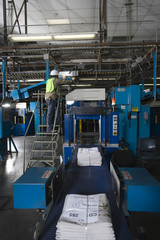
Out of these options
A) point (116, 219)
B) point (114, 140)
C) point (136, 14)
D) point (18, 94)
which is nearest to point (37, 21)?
point (18, 94)

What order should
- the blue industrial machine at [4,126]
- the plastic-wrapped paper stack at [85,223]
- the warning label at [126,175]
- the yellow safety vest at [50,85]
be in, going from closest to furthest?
the plastic-wrapped paper stack at [85,223], the warning label at [126,175], the yellow safety vest at [50,85], the blue industrial machine at [4,126]

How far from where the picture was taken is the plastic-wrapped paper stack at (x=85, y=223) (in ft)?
4.04

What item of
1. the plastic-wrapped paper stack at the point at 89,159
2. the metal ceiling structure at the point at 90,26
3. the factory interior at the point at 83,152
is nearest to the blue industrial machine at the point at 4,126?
the factory interior at the point at 83,152

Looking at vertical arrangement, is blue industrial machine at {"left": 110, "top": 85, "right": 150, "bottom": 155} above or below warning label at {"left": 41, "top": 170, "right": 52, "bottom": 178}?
above

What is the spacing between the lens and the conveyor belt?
1.39 metres

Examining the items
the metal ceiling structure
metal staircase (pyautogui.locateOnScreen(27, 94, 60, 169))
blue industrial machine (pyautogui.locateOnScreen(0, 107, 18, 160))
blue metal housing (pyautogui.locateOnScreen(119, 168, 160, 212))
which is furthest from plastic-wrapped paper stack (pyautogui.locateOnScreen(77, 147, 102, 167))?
blue industrial machine (pyautogui.locateOnScreen(0, 107, 18, 160))

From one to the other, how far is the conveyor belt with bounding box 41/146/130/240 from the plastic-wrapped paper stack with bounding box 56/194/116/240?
6.7 inches

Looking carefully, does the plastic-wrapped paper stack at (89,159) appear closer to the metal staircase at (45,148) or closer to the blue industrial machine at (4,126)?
the metal staircase at (45,148)

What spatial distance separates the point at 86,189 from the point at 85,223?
79 centimetres

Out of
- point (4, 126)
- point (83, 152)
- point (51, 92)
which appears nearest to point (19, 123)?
point (4, 126)

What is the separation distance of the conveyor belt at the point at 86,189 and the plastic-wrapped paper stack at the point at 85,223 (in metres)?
0.17

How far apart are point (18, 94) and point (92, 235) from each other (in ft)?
19.2

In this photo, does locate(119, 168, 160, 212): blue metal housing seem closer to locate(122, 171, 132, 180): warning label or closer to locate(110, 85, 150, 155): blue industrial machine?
locate(122, 171, 132, 180): warning label

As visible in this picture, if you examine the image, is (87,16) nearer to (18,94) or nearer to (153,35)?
(153,35)
